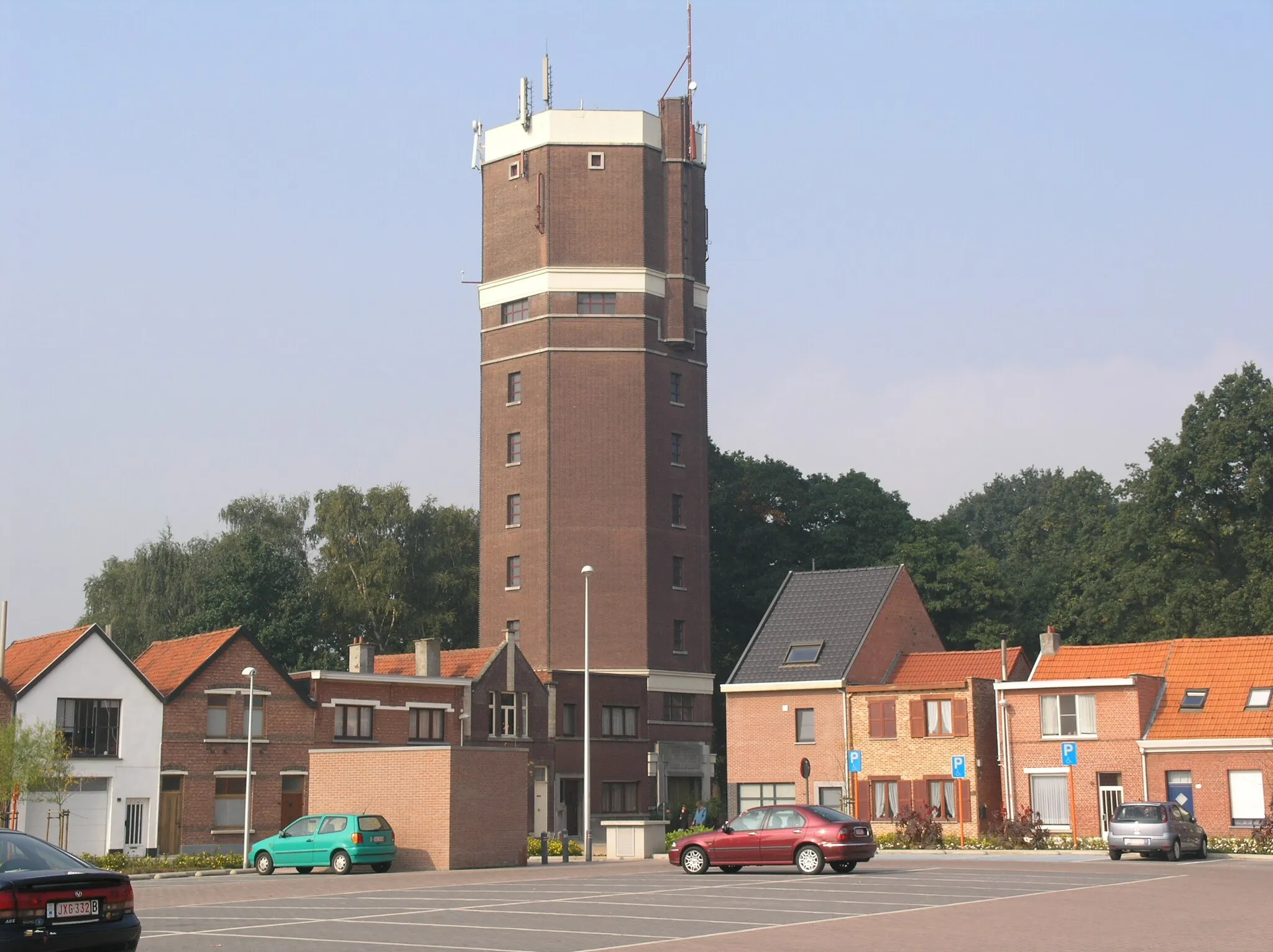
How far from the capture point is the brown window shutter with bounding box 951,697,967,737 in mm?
54375

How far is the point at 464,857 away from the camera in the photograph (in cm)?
4088

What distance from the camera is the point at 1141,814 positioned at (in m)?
38.6

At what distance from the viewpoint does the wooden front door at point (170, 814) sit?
54438mm

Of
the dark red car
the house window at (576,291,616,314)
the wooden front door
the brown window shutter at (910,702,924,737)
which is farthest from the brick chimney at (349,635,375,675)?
the dark red car

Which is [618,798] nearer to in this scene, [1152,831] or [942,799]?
[942,799]

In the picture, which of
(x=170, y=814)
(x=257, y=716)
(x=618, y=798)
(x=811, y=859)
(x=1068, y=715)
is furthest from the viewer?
(x=618, y=798)

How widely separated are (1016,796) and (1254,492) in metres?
23.5

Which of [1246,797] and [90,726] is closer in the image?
[1246,797]

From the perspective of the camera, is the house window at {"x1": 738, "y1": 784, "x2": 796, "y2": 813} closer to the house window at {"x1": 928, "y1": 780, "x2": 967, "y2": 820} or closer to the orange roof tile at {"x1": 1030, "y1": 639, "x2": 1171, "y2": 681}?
the house window at {"x1": 928, "y1": 780, "x2": 967, "y2": 820}

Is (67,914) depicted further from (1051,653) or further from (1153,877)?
(1051,653)

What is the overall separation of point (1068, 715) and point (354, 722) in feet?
89.0

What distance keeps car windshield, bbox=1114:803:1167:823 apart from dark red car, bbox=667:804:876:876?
877 cm

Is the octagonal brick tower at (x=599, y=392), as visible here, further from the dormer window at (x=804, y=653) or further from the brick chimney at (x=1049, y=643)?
the brick chimney at (x=1049, y=643)

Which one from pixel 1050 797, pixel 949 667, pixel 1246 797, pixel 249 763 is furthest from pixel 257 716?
pixel 1246 797
